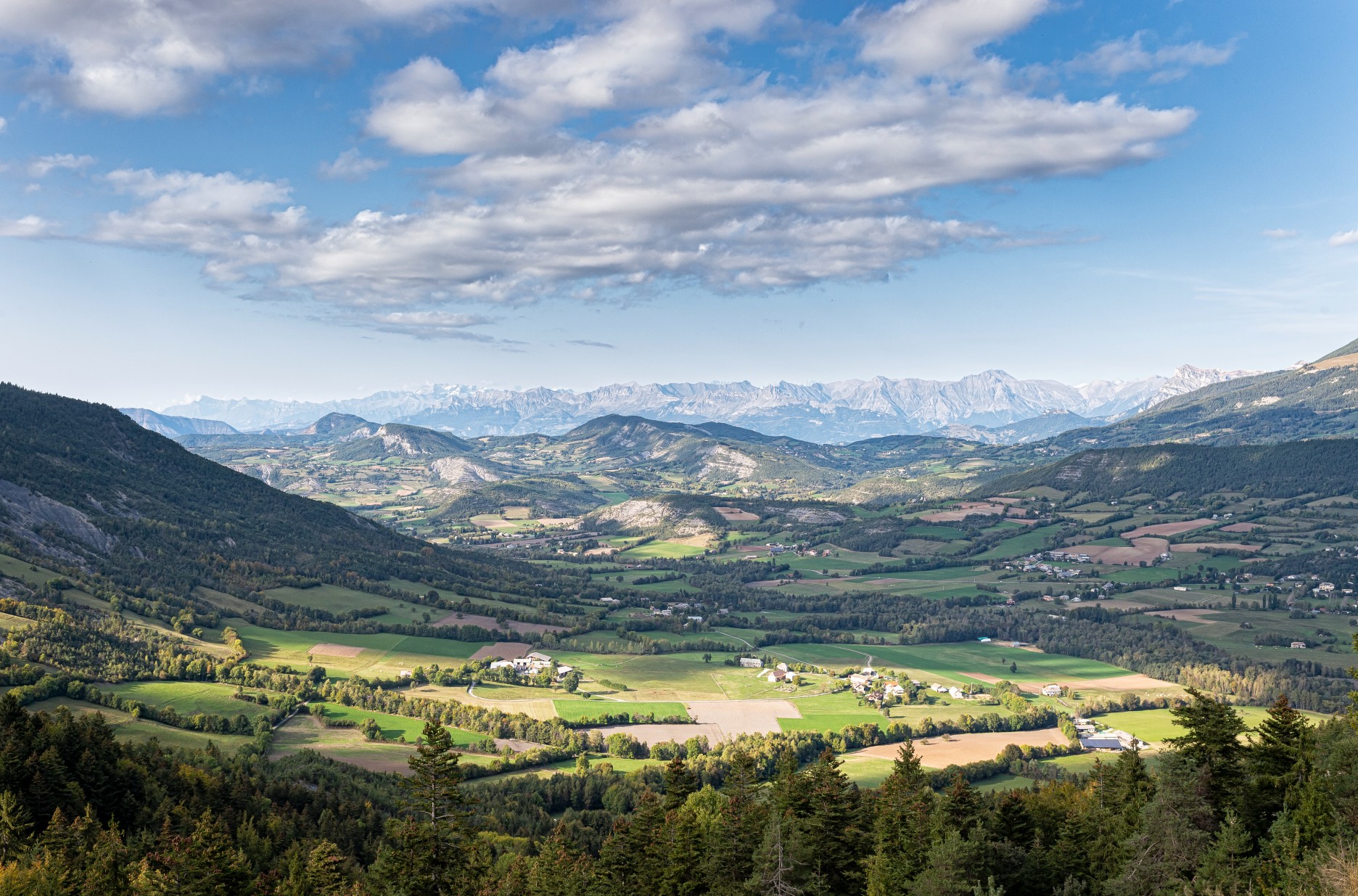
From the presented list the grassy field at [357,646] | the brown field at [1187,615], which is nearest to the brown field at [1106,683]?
the brown field at [1187,615]

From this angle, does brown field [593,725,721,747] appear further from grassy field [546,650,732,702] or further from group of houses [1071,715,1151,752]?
group of houses [1071,715,1151,752]

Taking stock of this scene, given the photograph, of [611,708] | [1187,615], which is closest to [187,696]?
[611,708]

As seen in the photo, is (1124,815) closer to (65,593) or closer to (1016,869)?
(1016,869)

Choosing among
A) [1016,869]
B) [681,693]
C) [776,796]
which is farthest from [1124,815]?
[681,693]

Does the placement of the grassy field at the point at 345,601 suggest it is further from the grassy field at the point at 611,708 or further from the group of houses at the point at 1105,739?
the group of houses at the point at 1105,739

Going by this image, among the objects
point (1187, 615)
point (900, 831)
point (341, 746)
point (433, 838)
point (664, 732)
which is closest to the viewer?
point (433, 838)

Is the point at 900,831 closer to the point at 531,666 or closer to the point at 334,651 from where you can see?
the point at 531,666
